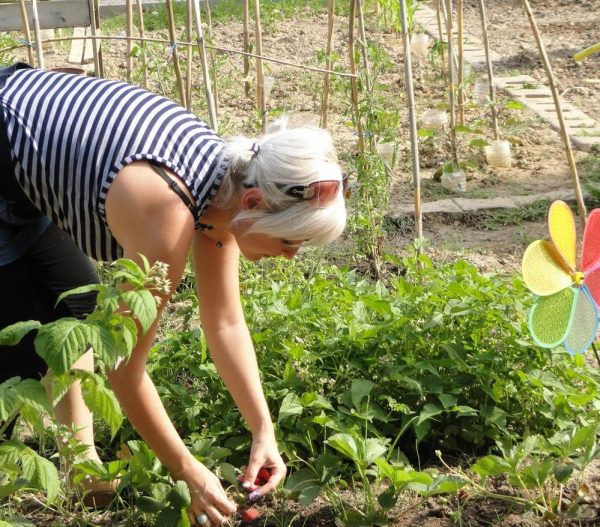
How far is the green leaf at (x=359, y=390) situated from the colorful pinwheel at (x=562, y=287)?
53 cm

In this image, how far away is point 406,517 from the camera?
8.00 ft

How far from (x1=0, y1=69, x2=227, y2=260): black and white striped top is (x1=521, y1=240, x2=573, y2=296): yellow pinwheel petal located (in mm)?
913

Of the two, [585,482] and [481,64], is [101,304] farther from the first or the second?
[481,64]

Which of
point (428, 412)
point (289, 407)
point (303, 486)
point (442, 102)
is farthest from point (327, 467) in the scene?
point (442, 102)

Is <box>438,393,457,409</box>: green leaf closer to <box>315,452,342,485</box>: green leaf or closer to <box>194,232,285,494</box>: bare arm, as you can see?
<box>315,452,342,485</box>: green leaf

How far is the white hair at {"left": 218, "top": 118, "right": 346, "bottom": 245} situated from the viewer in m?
1.89

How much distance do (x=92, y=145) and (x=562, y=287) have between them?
52.0 inches

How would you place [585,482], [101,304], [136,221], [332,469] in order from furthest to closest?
[585,482], [332,469], [136,221], [101,304]

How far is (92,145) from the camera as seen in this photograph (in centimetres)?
192

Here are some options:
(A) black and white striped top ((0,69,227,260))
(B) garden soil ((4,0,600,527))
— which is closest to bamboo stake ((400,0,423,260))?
(B) garden soil ((4,0,600,527))

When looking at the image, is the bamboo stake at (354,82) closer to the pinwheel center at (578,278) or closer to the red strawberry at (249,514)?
the pinwheel center at (578,278)

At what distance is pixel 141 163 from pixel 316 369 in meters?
1.09

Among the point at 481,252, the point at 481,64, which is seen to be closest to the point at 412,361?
the point at 481,252

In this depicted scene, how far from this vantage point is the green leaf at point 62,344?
4.80 ft
